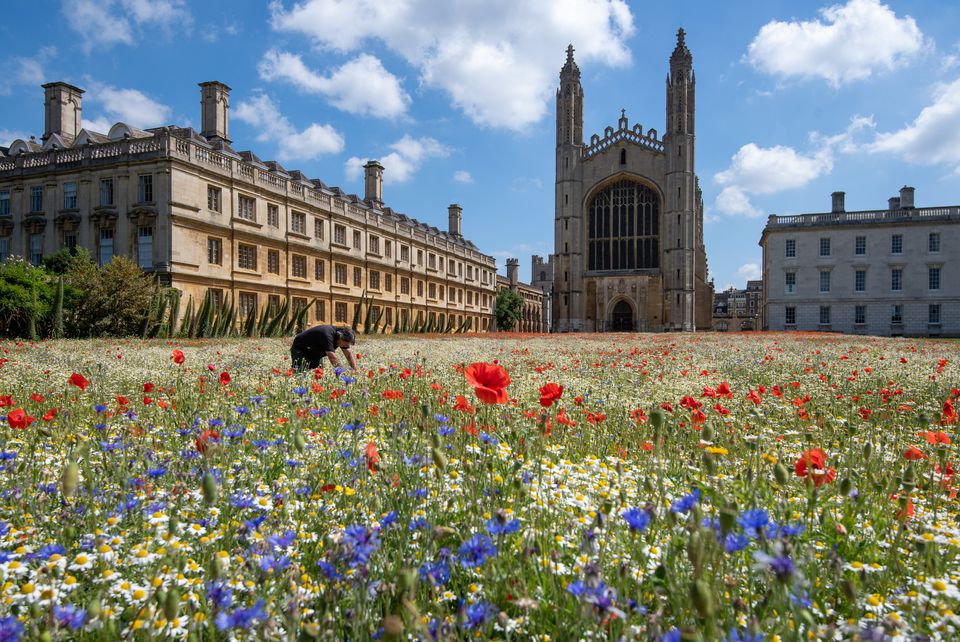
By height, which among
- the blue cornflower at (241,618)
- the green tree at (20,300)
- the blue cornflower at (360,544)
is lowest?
the blue cornflower at (241,618)

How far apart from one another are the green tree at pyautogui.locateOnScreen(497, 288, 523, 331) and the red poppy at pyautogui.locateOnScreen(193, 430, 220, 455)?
70.7 m

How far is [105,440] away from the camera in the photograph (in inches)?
139

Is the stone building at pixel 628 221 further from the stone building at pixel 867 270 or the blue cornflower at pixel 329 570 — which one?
the blue cornflower at pixel 329 570

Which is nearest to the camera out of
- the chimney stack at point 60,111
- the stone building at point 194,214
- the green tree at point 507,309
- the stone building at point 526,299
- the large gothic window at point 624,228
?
the stone building at point 194,214

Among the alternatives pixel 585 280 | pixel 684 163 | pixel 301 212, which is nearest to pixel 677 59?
pixel 684 163

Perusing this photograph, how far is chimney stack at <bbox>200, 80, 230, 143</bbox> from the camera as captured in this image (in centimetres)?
3797

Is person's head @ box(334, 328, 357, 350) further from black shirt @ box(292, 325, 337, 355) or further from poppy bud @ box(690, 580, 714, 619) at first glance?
poppy bud @ box(690, 580, 714, 619)

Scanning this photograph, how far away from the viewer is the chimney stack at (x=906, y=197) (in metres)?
51.1

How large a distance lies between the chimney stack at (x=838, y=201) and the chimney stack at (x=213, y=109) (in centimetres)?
5326

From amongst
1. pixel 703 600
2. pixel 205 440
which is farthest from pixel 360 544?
pixel 205 440

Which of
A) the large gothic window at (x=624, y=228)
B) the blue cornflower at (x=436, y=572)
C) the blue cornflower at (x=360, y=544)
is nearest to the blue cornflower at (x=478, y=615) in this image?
the blue cornflower at (x=436, y=572)

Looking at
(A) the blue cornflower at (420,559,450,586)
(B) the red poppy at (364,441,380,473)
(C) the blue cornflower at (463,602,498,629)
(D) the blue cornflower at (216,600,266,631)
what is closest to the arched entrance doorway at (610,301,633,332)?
(B) the red poppy at (364,441,380,473)

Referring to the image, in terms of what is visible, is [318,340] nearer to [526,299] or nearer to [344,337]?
[344,337]

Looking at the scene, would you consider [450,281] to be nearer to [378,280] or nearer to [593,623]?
[378,280]
